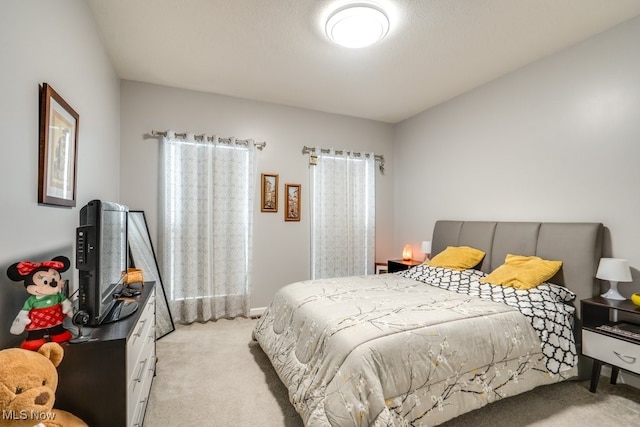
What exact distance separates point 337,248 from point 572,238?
2555mm

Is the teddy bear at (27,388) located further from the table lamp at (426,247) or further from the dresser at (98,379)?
the table lamp at (426,247)

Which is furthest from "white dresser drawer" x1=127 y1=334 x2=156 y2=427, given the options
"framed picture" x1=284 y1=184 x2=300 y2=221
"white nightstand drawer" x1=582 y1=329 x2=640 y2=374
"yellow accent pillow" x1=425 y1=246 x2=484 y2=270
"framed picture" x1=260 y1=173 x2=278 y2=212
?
"white nightstand drawer" x1=582 y1=329 x2=640 y2=374

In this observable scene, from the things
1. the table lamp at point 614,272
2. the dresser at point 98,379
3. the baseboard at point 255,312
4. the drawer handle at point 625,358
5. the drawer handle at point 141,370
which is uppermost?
the table lamp at point 614,272

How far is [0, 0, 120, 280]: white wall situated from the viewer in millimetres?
1189

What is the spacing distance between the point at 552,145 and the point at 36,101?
371 centimetres

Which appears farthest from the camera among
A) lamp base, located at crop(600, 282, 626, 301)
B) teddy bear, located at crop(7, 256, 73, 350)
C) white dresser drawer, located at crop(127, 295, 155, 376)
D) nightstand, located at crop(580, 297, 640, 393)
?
lamp base, located at crop(600, 282, 626, 301)

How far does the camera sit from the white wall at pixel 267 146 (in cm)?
337

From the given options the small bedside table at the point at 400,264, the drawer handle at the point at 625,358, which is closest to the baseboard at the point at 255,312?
the small bedside table at the point at 400,264

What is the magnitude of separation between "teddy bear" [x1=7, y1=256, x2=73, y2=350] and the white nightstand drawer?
3.12 m

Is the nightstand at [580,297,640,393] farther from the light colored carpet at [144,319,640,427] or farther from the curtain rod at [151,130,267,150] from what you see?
the curtain rod at [151,130,267,150]

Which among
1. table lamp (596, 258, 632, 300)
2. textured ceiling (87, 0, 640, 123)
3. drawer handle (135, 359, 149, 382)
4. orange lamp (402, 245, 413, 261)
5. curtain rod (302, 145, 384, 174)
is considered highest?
textured ceiling (87, 0, 640, 123)

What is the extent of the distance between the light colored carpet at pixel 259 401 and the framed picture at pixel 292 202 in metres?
1.82

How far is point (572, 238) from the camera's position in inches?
98.0

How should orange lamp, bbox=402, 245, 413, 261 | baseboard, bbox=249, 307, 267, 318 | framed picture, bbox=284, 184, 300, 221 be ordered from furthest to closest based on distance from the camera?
orange lamp, bbox=402, 245, 413, 261
framed picture, bbox=284, 184, 300, 221
baseboard, bbox=249, 307, 267, 318
